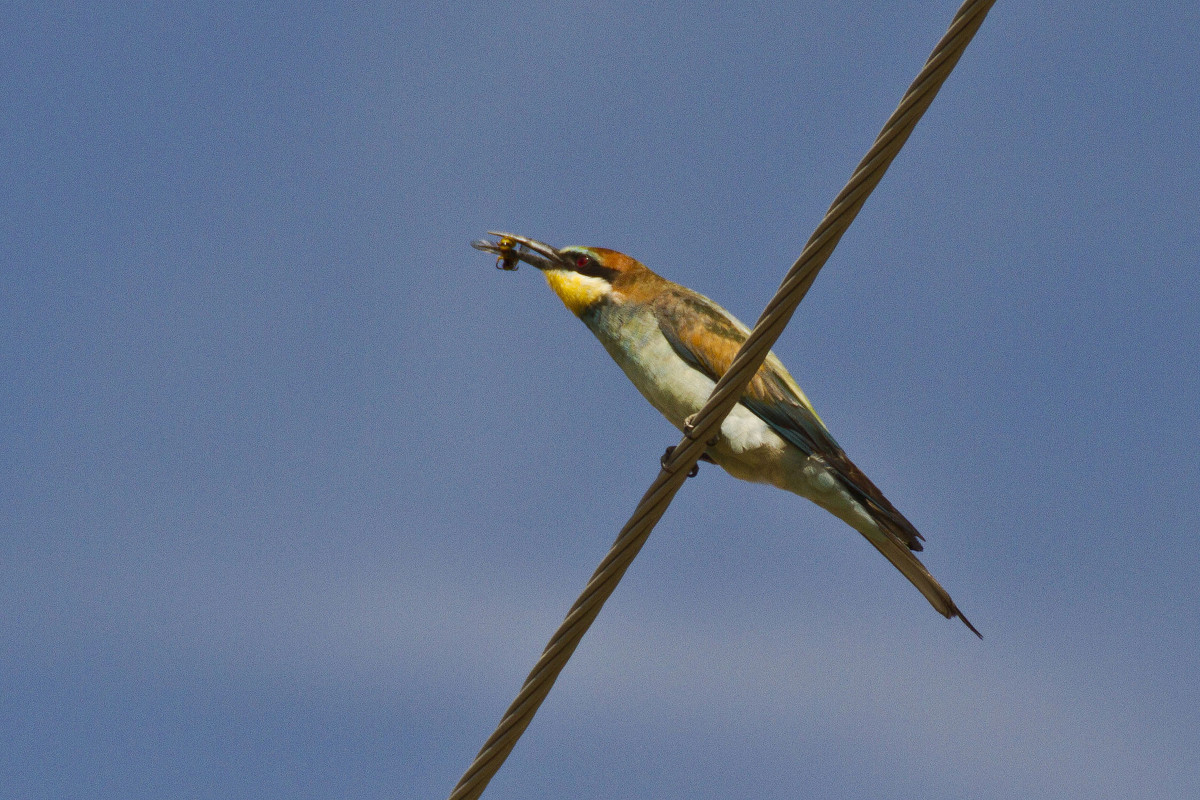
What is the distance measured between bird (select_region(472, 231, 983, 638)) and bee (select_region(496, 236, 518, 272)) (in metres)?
0.25

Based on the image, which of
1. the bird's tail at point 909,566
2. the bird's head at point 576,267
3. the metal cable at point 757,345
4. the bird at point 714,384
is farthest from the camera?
the bird's head at point 576,267

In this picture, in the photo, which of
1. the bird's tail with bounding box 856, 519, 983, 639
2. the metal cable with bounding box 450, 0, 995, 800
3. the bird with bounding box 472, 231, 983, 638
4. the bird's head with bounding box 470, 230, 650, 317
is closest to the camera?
the metal cable with bounding box 450, 0, 995, 800

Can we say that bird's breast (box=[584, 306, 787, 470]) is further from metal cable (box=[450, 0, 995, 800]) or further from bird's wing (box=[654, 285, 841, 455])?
metal cable (box=[450, 0, 995, 800])

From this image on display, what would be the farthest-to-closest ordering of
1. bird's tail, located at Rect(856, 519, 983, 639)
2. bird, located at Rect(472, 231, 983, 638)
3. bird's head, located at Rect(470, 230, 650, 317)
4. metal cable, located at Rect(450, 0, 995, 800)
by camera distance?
bird's head, located at Rect(470, 230, 650, 317)
bird, located at Rect(472, 231, 983, 638)
bird's tail, located at Rect(856, 519, 983, 639)
metal cable, located at Rect(450, 0, 995, 800)

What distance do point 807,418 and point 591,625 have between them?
6.11ft

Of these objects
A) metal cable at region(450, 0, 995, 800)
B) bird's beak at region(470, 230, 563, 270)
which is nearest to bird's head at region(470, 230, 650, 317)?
bird's beak at region(470, 230, 563, 270)

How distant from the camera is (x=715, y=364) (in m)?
4.57

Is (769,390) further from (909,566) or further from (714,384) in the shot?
(909,566)

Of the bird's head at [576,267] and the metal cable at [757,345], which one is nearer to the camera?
the metal cable at [757,345]

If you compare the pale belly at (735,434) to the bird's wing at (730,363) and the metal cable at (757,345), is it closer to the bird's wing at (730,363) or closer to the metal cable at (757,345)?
the bird's wing at (730,363)

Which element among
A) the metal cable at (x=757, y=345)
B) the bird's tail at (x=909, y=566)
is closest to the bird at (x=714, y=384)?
the bird's tail at (x=909, y=566)

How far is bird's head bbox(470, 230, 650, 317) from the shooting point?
507cm

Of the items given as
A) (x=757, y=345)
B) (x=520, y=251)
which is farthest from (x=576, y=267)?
(x=757, y=345)

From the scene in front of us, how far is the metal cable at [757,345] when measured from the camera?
2559mm
